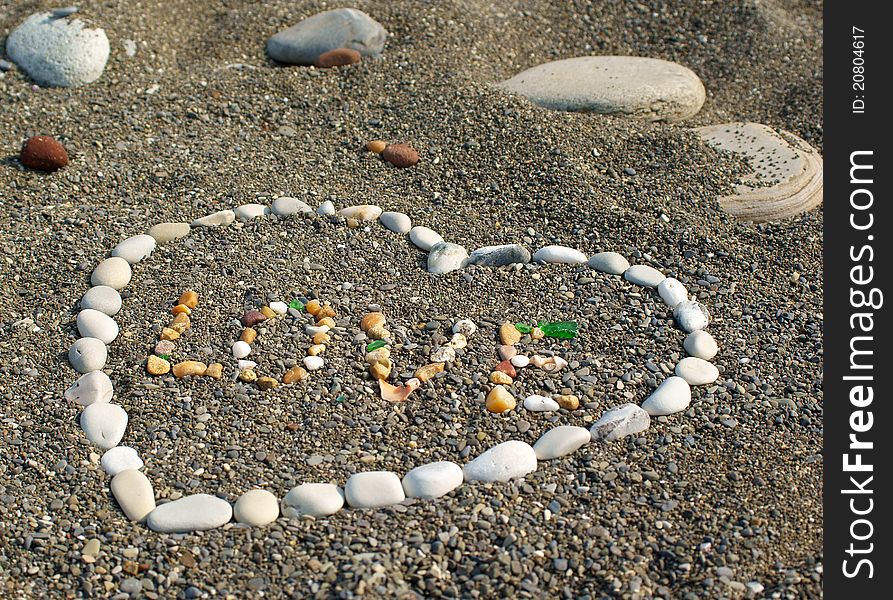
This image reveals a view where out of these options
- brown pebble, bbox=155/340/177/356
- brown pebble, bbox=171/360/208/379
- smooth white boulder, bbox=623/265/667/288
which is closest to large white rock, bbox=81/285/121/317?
brown pebble, bbox=155/340/177/356

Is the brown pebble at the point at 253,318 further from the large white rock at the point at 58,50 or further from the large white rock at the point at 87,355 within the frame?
the large white rock at the point at 58,50

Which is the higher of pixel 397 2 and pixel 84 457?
pixel 397 2

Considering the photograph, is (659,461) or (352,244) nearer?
(659,461)

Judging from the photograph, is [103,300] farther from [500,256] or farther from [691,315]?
[691,315]

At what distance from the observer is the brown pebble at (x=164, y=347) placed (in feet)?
11.1

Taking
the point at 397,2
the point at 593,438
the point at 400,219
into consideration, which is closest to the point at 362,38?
the point at 397,2

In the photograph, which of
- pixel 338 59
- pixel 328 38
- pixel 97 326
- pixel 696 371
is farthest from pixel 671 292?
pixel 328 38

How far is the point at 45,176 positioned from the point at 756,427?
3158 millimetres

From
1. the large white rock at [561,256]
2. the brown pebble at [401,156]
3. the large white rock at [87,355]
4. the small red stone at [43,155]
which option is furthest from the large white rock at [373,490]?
the small red stone at [43,155]

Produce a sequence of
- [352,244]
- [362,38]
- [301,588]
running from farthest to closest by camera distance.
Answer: [362,38], [352,244], [301,588]

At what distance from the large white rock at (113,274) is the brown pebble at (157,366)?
1.63 ft

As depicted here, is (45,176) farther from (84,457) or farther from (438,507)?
(438,507)

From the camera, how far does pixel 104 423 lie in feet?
10.2

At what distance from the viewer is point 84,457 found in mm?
3039
